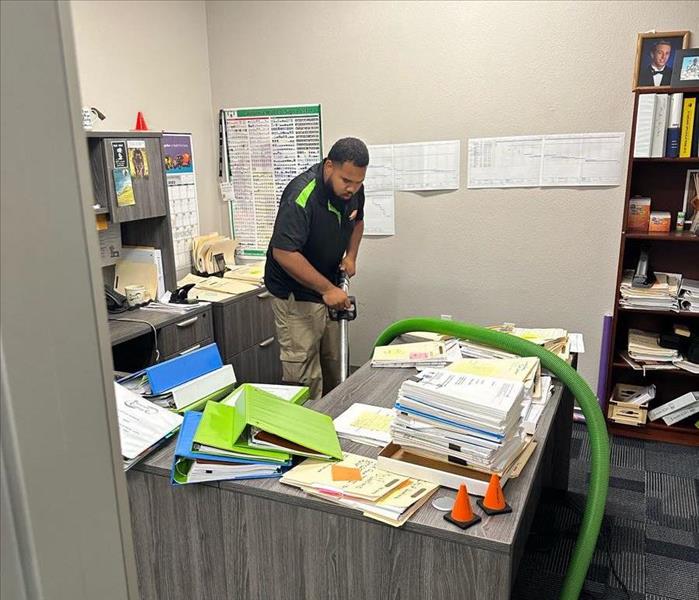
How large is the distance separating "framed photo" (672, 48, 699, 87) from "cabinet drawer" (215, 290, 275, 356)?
2.45 meters

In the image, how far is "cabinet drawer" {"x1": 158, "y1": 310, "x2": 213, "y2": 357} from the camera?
3096 mm

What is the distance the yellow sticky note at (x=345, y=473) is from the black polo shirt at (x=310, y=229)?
144 centimetres

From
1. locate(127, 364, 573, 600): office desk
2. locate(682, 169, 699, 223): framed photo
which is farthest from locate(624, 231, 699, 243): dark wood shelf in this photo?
locate(127, 364, 573, 600): office desk

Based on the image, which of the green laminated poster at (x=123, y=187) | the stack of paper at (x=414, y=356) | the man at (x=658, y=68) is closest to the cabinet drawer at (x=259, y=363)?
the green laminated poster at (x=123, y=187)

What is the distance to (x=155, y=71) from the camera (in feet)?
12.6

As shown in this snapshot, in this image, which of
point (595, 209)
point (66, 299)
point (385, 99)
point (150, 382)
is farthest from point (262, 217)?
point (66, 299)

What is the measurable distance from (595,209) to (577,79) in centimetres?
72

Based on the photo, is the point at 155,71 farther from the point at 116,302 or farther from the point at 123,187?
the point at 116,302

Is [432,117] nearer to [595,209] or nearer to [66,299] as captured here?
[595,209]

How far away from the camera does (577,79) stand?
3.41 metres

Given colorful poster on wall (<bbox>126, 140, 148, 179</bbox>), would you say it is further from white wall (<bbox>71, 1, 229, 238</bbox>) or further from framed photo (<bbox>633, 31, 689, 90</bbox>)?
framed photo (<bbox>633, 31, 689, 90</bbox>)

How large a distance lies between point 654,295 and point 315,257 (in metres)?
1.79

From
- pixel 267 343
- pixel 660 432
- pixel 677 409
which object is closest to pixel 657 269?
pixel 677 409

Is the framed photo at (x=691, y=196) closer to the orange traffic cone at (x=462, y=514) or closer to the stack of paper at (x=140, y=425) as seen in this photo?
the orange traffic cone at (x=462, y=514)
